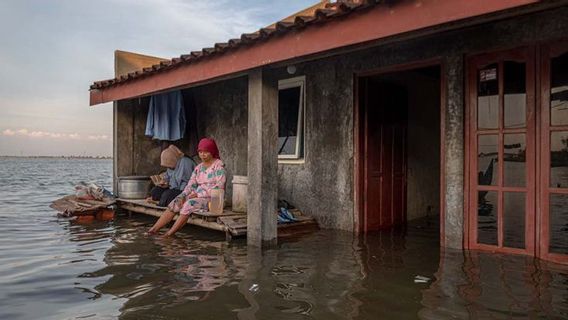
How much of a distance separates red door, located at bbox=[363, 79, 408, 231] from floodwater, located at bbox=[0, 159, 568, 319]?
0.69 m

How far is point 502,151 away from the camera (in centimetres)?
502

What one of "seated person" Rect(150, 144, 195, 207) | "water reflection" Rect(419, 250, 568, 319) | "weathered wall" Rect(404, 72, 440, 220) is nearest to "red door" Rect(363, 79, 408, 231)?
"weathered wall" Rect(404, 72, 440, 220)

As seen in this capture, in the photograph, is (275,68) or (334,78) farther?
(334,78)

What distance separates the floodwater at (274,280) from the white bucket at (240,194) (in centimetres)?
94

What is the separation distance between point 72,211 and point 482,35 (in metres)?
7.75

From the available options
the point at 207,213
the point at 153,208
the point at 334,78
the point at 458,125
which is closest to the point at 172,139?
the point at 153,208

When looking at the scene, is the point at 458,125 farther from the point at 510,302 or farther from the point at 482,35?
the point at 510,302

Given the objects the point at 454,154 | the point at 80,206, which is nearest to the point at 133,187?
the point at 80,206

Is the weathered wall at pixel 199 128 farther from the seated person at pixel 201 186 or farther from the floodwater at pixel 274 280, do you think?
the floodwater at pixel 274 280

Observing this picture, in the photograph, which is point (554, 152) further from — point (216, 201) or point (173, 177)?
point (173, 177)

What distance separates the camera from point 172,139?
9633mm

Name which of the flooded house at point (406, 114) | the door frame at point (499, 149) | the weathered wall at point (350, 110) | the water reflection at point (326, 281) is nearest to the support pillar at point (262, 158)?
the flooded house at point (406, 114)

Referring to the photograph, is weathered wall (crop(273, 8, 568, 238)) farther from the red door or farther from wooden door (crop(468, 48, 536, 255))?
the red door

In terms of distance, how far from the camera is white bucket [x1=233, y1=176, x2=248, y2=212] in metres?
7.23
